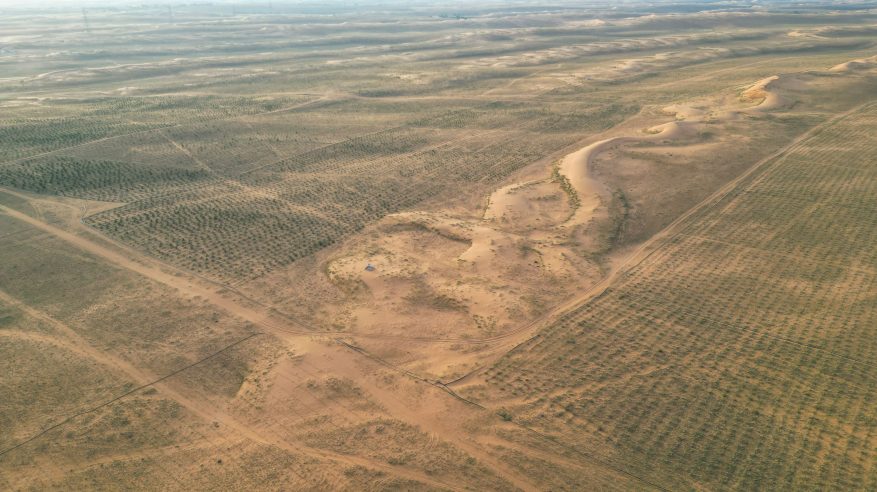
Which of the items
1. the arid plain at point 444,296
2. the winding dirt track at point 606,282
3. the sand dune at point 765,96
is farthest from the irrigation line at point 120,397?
the sand dune at point 765,96

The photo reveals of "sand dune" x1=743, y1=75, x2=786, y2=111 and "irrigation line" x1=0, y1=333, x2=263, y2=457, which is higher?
"sand dune" x1=743, y1=75, x2=786, y2=111

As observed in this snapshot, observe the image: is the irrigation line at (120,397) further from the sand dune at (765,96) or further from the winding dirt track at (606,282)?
the sand dune at (765,96)

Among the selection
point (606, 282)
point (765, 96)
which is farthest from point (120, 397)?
point (765, 96)

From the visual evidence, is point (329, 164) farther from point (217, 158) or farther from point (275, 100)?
point (275, 100)

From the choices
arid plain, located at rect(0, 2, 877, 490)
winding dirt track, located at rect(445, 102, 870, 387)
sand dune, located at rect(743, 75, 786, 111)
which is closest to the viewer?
arid plain, located at rect(0, 2, 877, 490)

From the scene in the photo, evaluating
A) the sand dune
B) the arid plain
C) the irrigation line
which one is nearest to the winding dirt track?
the arid plain

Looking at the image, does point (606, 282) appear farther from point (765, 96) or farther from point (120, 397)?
point (765, 96)

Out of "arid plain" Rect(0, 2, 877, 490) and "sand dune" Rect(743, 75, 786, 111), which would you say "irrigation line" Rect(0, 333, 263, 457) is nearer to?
"arid plain" Rect(0, 2, 877, 490)

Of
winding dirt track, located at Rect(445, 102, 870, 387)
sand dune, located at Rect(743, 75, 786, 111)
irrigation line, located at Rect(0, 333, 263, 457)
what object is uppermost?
sand dune, located at Rect(743, 75, 786, 111)
